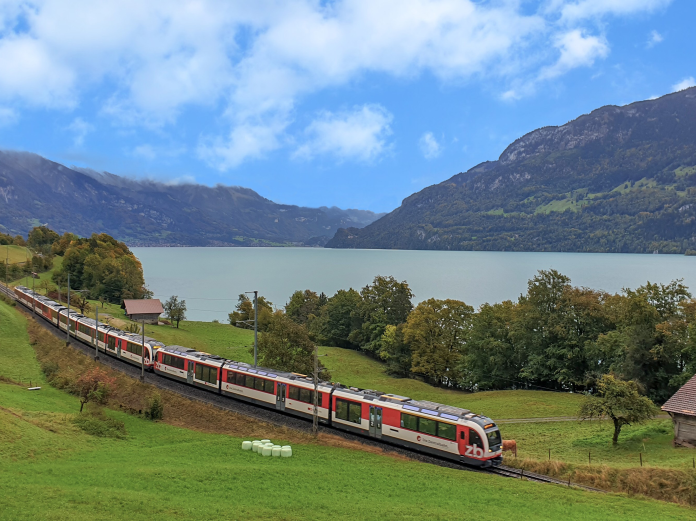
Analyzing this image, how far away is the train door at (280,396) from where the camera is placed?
33406 mm

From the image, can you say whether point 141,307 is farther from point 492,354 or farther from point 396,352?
point 492,354

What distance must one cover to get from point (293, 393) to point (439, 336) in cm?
3503

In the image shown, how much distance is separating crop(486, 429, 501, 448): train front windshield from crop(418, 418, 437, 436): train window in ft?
9.52

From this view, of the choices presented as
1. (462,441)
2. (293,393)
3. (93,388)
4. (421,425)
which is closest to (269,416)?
(293,393)

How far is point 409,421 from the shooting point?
27.0 metres

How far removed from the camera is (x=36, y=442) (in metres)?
22.2

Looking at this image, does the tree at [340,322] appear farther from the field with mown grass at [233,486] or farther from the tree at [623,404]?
the field with mown grass at [233,486]

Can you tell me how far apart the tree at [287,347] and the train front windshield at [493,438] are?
59.2ft

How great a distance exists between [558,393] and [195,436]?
37.9m

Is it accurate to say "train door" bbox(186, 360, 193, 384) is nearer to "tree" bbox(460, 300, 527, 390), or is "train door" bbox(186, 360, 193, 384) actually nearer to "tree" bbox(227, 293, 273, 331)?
"tree" bbox(460, 300, 527, 390)

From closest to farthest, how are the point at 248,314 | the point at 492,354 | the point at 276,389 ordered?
the point at 276,389, the point at 492,354, the point at 248,314

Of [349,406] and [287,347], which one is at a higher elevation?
[287,347]

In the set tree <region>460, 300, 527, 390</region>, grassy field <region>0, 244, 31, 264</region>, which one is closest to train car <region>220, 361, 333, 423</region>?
tree <region>460, 300, 527, 390</region>

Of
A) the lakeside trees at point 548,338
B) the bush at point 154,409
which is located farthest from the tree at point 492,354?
the bush at point 154,409
